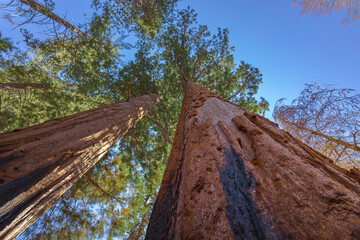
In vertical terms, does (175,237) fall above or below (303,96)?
below

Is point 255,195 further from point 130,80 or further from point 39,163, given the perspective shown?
point 130,80

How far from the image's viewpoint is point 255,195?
0.67 m

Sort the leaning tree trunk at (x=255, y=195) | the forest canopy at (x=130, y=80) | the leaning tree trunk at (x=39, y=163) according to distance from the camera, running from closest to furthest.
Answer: the leaning tree trunk at (x=255, y=195) → the leaning tree trunk at (x=39, y=163) → the forest canopy at (x=130, y=80)

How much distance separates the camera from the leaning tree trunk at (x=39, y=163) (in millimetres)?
852

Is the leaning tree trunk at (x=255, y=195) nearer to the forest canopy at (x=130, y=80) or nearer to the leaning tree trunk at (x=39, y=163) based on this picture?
the leaning tree trunk at (x=39, y=163)

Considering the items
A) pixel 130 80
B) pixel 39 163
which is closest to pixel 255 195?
pixel 39 163

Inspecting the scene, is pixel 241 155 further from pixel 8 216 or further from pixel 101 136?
pixel 101 136

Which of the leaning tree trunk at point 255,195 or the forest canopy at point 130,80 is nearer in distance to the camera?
the leaning tree trunk at point 255,195

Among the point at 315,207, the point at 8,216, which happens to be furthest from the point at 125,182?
the point at 315,207

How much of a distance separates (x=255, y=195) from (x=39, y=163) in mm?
1293

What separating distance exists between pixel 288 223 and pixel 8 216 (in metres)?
1.28

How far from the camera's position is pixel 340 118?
11.1 feet

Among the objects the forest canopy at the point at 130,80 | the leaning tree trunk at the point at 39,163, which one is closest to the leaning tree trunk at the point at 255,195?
the leaning tree trunk at the point at 39,163

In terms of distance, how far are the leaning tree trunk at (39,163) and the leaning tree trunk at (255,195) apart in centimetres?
75
